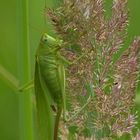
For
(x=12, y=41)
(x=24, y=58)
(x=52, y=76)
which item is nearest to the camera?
(x=24, y=58)

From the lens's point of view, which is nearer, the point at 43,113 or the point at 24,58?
the point at 24,58

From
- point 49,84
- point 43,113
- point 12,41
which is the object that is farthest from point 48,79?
point 12,41

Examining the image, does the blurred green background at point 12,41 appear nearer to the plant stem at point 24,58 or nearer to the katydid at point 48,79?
the katydid at point 48,79

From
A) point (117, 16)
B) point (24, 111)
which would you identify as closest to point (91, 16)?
point (117, 16)

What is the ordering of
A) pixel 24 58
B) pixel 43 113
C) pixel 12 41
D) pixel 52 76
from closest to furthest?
pixel 24 58 < pixel 43 113 < pixel 52 76 < pixel 12 41

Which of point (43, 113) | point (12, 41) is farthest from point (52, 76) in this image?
point (12, 41)

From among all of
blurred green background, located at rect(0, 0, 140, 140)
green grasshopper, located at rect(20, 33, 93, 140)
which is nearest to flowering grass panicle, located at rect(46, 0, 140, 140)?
green grasshopper, located at rect(20, 33, 93, 140)

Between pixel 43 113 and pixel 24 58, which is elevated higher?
pixel 24 58

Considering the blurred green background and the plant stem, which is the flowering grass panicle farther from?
the blurred green background

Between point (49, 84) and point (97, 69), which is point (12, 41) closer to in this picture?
point (49, 84)

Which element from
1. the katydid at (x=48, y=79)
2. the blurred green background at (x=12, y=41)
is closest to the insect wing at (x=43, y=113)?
the katydid at (x=48, y=79)
